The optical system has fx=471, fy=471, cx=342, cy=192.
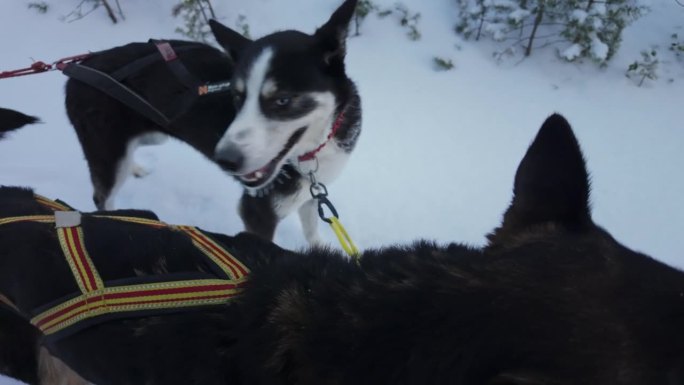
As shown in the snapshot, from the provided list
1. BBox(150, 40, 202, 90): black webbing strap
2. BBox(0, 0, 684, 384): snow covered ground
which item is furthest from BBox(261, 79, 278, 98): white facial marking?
BBox(0, 0, 684, 384): snow covered ground

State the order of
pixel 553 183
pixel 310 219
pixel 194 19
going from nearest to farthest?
1. pixel 553 183
2. pixel 310 219
3. pixel 194 19

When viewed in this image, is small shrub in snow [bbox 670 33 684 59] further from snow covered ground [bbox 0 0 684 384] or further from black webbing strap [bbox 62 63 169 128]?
black webbing strap [bbox 62 63 169 128]

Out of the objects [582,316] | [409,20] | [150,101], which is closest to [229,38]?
[150,101]

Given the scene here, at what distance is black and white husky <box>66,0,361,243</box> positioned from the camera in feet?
6.86

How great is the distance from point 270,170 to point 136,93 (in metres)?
A: 0.92

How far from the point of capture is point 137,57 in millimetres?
2568

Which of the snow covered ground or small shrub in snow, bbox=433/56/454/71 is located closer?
the snow covered ground

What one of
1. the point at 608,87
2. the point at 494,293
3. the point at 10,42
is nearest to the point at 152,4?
the point at 10,42

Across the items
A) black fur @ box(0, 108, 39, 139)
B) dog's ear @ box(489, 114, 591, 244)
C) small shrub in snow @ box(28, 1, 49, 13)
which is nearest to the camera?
dog's ear @ box(489, 114, 591, 244)

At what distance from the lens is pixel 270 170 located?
7.19ft

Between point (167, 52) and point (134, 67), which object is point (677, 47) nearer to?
point (167, 52)

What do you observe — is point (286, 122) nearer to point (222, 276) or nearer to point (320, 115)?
point (320, 115)

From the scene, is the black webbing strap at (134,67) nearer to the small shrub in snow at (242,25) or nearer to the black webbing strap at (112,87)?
the black webbing strap at (112,87)

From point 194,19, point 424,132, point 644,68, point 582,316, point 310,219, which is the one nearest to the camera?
point 582,316
